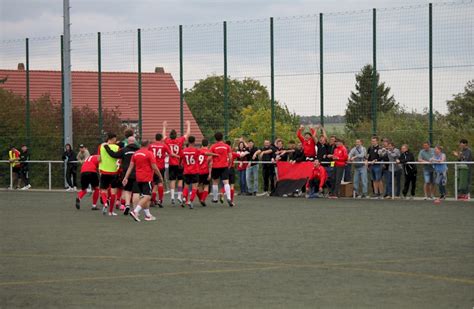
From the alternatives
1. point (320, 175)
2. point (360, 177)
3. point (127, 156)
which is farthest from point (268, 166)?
point (127, 156)

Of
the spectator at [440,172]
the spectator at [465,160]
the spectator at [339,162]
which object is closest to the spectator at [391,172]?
the spectator at [440,172]

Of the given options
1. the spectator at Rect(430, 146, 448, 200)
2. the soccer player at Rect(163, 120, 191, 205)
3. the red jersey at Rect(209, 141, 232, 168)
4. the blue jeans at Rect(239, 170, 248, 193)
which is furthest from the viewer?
the blue jeans at Rect(239, 170, 248, 193)

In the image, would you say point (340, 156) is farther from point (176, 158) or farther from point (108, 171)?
point (108, 171)

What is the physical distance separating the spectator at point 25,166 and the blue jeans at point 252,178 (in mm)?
10339

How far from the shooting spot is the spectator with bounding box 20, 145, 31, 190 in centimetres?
3853

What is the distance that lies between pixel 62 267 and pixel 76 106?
29.7m

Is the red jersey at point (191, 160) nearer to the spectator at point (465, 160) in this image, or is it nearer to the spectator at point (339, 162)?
the spectator at point (339, 162)

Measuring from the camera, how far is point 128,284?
37.9 ft

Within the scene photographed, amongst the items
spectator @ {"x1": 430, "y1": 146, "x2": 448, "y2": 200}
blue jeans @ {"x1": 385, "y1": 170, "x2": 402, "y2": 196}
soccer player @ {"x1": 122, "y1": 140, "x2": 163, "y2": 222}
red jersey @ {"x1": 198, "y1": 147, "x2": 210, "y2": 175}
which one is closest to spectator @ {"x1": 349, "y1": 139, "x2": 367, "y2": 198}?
blue jeans @ {"x1": 385, "y1": 170, "x2": 402, "y2": 196}

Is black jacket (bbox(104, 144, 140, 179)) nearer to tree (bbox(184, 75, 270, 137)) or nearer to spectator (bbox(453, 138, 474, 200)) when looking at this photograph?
spectator (bbox(453, 138, 474, 200))

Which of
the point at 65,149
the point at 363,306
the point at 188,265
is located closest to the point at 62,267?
the point at 188,265

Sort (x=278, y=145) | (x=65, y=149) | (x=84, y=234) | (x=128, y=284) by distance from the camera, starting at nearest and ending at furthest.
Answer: (x=128, y=284) → (x=84, y=234) → (x=278, y=145) → (x=65, y=149)

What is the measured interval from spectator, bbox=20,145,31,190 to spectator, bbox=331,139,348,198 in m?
13.9

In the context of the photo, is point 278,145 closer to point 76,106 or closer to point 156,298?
point 76,106
